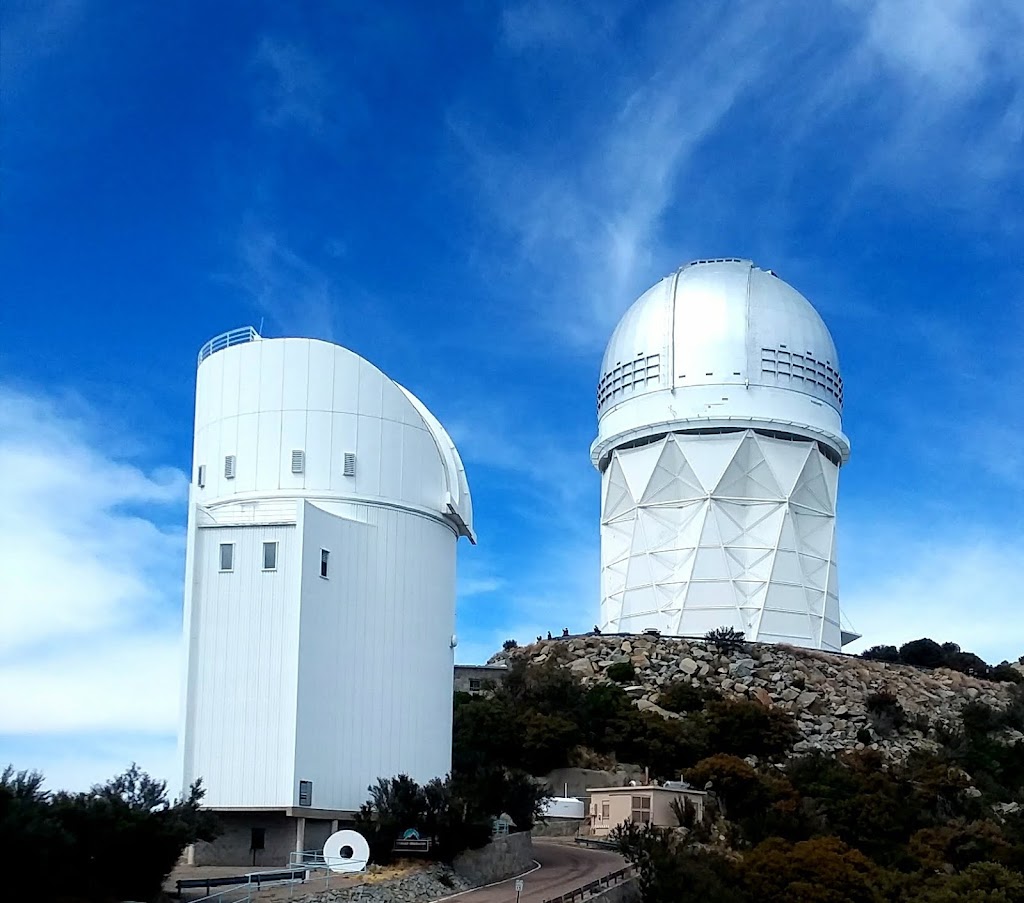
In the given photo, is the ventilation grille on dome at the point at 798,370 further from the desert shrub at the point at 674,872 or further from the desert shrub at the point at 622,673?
the desert shrub at the point at 674,872

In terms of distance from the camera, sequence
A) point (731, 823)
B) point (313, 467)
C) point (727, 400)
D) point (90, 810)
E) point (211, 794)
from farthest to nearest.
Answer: point (727, 400)
point (731, 823)
point (313, 467)
point (211, 794)
point (90, 810)

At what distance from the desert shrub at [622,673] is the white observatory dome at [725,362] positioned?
10.7 metres

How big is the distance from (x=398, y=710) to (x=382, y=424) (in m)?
6.64

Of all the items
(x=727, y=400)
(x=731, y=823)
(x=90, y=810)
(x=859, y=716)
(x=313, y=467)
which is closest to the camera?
(x=90, y=810)

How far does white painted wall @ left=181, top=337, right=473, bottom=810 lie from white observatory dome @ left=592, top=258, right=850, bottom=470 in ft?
84.0

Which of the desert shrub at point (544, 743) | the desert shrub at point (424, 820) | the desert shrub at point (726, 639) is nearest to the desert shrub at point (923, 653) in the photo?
the desert shrub at point (726, 639)

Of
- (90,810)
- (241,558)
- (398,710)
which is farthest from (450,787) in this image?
(90,810)

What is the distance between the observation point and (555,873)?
30.4 m

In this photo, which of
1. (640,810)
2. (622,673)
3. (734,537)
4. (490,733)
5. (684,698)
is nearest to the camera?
(640,810)

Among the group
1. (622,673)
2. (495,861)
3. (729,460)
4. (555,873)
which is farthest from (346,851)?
(729,460)

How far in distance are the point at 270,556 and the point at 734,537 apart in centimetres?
3176

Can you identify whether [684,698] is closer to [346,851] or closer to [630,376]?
[630,376]

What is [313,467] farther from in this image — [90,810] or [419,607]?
[90,810]

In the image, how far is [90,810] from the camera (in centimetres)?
2298
